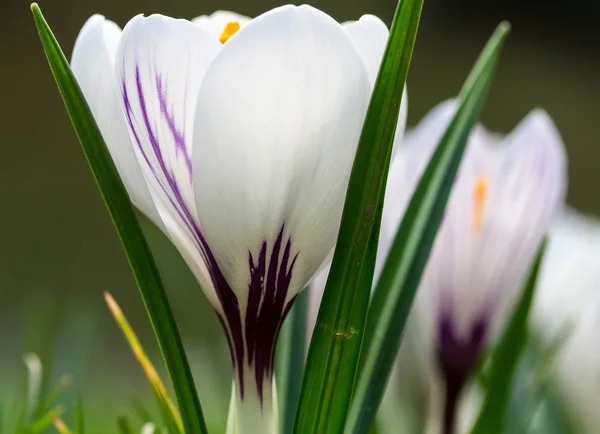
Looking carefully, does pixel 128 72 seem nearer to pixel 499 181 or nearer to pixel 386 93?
pixel 386 93

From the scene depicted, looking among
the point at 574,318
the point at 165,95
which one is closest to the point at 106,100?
the point at 165,95

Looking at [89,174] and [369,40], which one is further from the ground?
[369,40]

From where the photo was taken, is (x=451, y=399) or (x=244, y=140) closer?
(x=244, y=140)

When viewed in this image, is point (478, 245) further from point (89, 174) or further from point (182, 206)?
point (89, 174)

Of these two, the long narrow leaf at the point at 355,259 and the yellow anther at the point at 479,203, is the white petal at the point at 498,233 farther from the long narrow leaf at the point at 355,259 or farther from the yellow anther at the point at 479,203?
the long narrow leaf at the point at 355,259

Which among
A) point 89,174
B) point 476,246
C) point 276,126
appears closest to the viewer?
point 276,126

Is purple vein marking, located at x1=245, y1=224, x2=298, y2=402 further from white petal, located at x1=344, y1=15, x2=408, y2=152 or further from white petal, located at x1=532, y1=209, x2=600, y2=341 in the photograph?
white petal, located at x1=532, y1=209, x2=600, y2=341

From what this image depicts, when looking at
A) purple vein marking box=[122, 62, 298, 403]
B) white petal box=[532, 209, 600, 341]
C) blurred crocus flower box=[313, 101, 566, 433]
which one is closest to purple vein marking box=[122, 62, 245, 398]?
purple vein marking box=[122, 62, 298, 403]

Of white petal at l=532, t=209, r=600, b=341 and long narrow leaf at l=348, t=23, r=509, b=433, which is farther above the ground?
long narrow leaf at l=348, t=23, r=509, b=433
